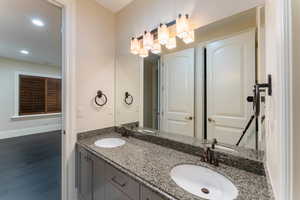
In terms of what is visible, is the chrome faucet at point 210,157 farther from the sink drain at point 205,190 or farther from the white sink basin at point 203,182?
the sink drain at point 205,190

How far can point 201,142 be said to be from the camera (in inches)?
51.9

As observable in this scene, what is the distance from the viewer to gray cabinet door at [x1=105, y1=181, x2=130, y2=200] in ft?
3.46

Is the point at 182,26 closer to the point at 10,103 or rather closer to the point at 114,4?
the point at 114,4

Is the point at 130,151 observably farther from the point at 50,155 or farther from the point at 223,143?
the point at 50,155

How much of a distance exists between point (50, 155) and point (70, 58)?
2.48m

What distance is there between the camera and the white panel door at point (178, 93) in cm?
143

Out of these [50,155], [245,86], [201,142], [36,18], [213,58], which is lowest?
[50,155]

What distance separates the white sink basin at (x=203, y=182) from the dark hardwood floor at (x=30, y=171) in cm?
174

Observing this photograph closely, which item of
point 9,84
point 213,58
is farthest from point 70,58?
point 9,84

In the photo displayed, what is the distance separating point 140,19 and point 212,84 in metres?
1.26

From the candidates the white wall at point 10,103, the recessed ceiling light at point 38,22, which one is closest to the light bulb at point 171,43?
the recessed ceiling light at point 38,22

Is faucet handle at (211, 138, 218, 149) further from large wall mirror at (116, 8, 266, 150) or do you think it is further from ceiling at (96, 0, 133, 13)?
ceiling at (96, 0, 133, 13)

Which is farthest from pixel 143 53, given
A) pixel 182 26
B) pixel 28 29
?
pixel 28 29

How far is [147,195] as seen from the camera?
2.82 ft
